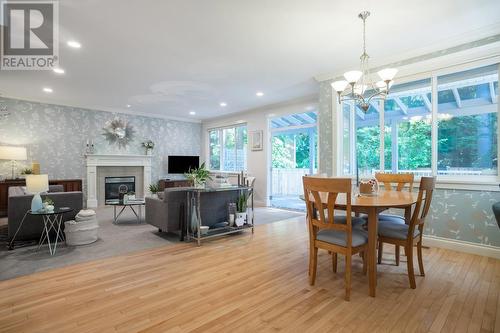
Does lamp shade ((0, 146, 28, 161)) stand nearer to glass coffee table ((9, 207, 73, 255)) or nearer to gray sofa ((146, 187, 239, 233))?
glass coffee table ((9, 207, 73, 255))

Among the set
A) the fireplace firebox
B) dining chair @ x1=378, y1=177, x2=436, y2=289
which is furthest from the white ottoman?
dining chair @ x1=378, y1=177, x2=436, y2=289

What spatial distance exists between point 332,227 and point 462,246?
2277 mm

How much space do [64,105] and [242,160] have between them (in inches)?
188

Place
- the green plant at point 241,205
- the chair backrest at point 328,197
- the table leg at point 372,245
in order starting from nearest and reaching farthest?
the chair backrest at point 328,197
the table leg at point 372,245
the green plant at point 241,205

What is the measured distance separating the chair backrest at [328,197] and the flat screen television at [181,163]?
643 cm

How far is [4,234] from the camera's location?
382 cm

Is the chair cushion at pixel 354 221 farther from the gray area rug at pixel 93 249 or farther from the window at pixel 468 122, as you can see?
the gray area rug at pixel 93 249

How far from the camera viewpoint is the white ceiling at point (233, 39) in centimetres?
256

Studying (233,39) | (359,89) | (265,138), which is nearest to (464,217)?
(359,89)

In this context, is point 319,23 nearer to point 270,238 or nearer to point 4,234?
point 270,238

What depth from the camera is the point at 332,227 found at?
208 centimetres

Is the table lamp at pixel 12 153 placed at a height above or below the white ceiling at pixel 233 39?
below

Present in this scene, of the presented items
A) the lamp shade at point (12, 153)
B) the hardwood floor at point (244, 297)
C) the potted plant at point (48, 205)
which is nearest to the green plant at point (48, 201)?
the potted plant at point (48, 205)

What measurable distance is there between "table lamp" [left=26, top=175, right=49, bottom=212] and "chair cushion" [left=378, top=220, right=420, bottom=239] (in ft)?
12.5
